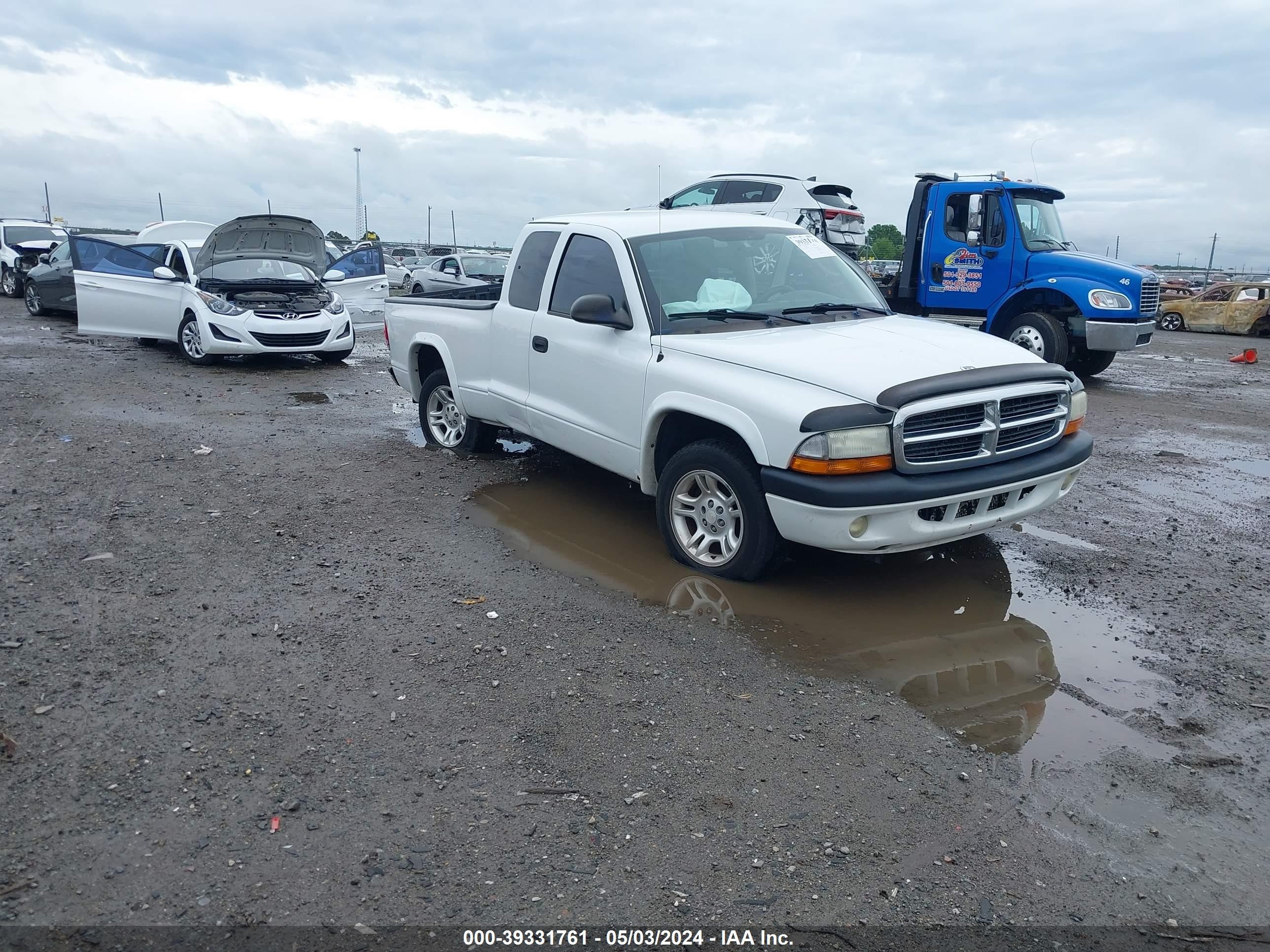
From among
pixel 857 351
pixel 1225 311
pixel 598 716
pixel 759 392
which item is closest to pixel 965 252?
pixel 857 351

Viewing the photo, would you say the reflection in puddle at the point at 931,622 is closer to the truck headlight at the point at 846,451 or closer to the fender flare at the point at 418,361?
the truck headlight at the point at 846,451

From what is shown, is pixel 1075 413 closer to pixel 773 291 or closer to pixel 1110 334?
pixel 773 291

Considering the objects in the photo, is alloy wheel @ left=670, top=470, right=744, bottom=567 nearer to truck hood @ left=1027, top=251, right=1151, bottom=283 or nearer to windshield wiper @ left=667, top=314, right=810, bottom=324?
windshield wiper @ left=667, top=314, right=810, bottom=324

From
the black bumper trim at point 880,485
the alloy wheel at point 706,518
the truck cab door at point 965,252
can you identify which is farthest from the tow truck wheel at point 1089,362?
the alloy wheel at point 706,518

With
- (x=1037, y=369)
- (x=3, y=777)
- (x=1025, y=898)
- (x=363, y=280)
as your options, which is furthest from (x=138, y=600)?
(x=363, y=280)

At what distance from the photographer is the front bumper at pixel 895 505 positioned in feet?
14.3

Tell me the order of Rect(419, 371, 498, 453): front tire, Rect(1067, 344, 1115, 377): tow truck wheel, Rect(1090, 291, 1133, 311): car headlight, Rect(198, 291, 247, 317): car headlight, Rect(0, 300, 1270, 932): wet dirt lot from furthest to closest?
1. Rect(1067, 344, 1115, 377): tow truck wheel
2. Rect(198, 291, 247, 317): car headlight
3. Rect(1090, 291, 1133, 311): car headlight
4. Rect(419, 371, 498, 453): front tire
5. Rect(0, 300, 1270, 932): wet dirt lot

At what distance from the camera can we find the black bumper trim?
4.35 meters

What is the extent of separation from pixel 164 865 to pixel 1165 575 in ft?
16.7

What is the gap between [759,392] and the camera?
4.65 m

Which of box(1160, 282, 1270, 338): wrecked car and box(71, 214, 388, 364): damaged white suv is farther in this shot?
box(1160, 282, 1270, 338): wrecked car

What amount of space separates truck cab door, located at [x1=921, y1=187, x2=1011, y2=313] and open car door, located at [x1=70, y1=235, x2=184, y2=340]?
10.5 metres

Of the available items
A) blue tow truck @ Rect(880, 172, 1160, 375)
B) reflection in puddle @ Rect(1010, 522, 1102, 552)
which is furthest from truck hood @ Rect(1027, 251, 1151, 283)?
reflection in puddle @ Rect(1010, 522, 1102, 552)

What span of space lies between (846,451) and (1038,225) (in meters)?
10.3
